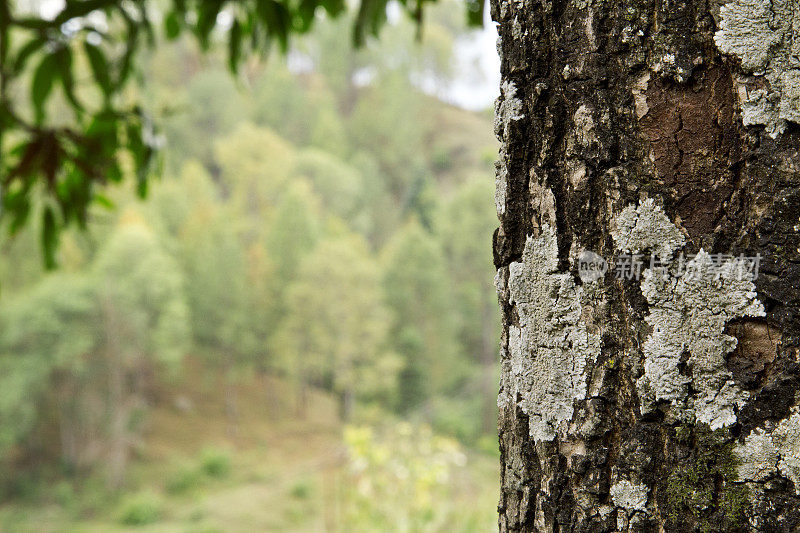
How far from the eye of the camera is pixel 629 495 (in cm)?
30

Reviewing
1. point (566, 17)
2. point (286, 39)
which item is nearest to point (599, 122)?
point (566, 17)

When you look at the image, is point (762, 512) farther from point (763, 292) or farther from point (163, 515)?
point (163, 515)

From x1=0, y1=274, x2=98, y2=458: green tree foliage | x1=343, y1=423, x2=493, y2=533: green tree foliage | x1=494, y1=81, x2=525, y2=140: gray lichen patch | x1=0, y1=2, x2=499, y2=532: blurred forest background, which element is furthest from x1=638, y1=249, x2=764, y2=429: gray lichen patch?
x1=0, y1=274, x2=98, y2=458: green tree foliage

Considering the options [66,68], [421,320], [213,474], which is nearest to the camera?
[66,68]

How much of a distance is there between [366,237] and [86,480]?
23.2ft

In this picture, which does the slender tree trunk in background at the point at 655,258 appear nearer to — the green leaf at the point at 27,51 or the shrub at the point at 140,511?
the green leaf at the point at 27,51

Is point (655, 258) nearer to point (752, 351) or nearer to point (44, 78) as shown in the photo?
point (752, 351)

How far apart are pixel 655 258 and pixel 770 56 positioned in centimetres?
10

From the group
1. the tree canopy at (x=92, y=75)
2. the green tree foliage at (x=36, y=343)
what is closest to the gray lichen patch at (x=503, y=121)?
the tree canopy at (x=92, y=75)

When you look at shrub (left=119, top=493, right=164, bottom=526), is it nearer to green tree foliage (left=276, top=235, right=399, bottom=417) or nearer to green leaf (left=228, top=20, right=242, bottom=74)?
green tree foliage (left=276, top=235, right=399, bottom=417)

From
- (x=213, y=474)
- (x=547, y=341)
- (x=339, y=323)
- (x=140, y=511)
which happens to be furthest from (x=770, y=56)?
(x=213, y=474)

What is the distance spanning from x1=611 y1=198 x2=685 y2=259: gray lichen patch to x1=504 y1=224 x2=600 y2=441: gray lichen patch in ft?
0.11

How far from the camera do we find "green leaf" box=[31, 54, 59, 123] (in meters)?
0.84

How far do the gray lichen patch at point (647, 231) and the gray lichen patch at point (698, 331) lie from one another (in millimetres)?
11
